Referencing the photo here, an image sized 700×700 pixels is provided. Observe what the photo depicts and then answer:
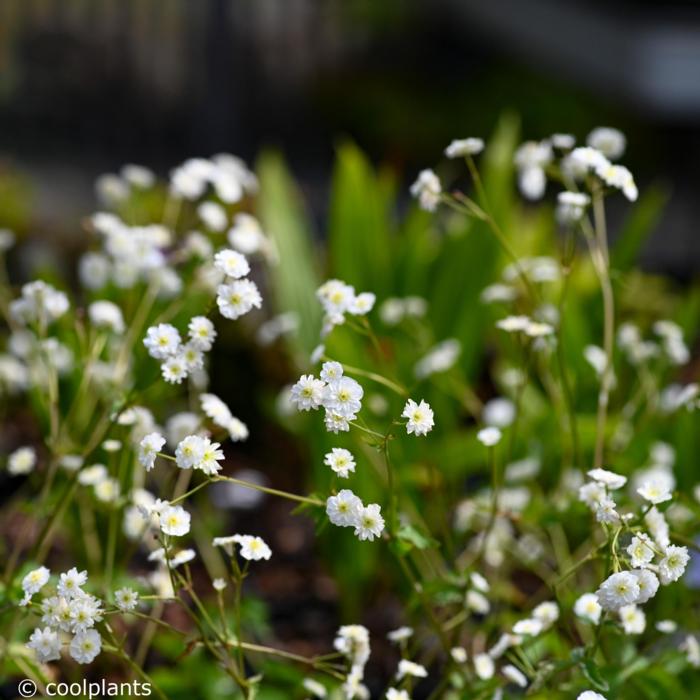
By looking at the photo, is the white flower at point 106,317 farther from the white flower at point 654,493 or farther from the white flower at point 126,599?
the white flower at point 654,493

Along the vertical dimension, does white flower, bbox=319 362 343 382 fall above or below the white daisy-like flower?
above

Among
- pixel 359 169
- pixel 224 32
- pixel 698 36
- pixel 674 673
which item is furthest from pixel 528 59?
pixel 674 673

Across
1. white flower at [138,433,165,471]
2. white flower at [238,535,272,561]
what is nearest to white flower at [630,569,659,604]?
white flower at [238,535,272,561]

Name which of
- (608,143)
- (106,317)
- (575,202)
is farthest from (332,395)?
(608,143)

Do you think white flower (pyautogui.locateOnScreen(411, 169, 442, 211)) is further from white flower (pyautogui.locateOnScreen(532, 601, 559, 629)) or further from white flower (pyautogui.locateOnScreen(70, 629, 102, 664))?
white flower (pyautogui.locateOnScreen(70, 629, 102, 664))

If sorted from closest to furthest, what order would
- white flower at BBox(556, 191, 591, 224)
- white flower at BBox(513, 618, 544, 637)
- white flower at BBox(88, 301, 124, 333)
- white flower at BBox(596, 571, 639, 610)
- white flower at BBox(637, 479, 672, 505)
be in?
white flower at BBox(596, 571, 639, 610) < white flower at BBox(637, 479, 672, 505) < white flower at BBox(513, 618, 544, 637) < white flower at BBox(556, 191, 591, 224) < white flower at BBox(88, 301, 124, 333)

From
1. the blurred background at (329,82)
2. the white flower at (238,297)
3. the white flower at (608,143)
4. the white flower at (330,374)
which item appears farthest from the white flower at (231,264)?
the blurred background at (329,82)
